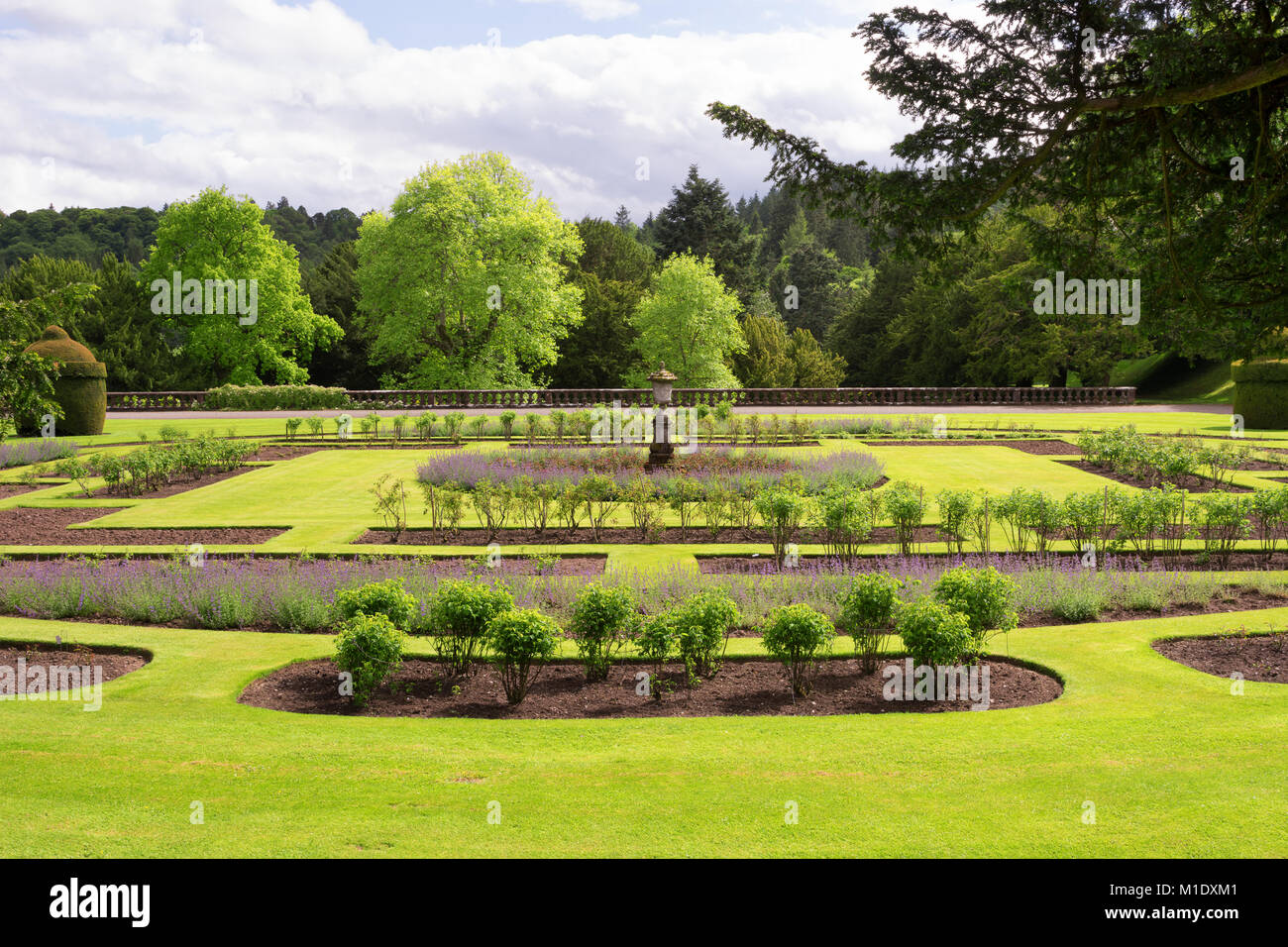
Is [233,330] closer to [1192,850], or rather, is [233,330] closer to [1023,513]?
[1023,513]

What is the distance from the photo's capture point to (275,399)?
124 ft

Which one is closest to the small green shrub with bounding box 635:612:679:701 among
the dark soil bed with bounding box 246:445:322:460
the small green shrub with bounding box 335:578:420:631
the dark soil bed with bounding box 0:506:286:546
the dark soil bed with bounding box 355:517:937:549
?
the small green shrub with bounding box 335:578:420:631

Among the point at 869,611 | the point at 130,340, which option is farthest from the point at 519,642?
the point at 130,340

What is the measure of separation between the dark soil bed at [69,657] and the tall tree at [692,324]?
1561 inches

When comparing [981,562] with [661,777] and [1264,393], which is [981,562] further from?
[1264,393]

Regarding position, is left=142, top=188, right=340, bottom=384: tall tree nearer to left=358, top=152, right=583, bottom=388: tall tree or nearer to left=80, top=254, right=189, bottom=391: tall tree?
left=80, top=254, right=189, bottom=391: tall tree

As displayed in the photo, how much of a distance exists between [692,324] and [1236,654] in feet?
129

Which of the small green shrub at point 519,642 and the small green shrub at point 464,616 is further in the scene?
the small green shrub at point 464,616

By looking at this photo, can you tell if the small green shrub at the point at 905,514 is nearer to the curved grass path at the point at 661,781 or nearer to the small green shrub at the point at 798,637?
the curved grass path at the point at 661,781

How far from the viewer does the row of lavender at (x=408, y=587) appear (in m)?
10.3

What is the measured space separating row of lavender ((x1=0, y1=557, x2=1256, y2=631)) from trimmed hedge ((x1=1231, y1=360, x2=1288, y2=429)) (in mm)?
23456

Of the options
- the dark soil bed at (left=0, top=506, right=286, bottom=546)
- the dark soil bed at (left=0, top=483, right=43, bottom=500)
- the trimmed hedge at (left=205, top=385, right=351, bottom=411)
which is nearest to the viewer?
the dark soil bed at (left=0, top=506, right=286, bottom=546)

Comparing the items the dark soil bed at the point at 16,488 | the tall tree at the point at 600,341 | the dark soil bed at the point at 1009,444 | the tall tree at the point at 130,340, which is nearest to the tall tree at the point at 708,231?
the tall tree at the point at 600,341

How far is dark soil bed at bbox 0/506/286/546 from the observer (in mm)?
14633
